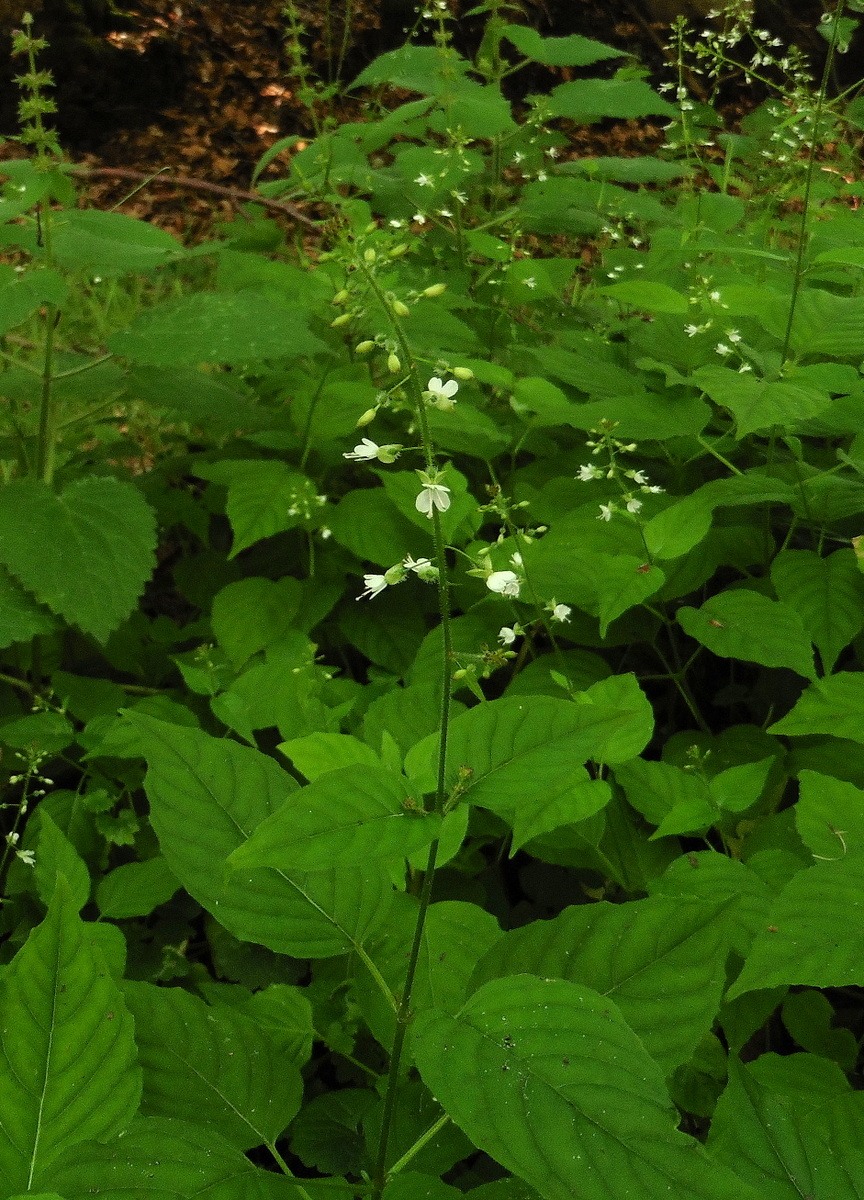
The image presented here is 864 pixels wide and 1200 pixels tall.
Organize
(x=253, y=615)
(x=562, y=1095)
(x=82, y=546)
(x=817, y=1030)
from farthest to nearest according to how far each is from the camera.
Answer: (x=253, y=615)
(x=82, y=546)
(x=817, y=1030)
(x=562, y=1095)

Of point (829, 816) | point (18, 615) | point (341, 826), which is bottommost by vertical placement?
point (18, 615)

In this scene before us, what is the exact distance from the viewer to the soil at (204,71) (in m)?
6.43

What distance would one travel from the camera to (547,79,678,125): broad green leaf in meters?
3.30

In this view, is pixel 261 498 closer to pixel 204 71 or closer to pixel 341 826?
pixel 341 826

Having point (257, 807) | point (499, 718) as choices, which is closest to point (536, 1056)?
point (499, 718)

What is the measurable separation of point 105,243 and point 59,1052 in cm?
198

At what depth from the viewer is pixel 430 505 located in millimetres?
929

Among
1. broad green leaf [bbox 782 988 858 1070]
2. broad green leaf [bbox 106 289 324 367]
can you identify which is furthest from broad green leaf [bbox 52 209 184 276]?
broad green leaf [bbox 782 988 858 1070]

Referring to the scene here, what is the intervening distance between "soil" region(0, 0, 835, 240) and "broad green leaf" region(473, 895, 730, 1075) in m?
6.23

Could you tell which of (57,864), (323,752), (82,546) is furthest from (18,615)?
(323,752)

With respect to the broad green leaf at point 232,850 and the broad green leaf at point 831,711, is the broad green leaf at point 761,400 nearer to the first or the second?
the broad green leaf at point 831,711

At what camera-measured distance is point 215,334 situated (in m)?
2.12

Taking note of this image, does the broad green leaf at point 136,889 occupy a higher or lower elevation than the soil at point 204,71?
lower

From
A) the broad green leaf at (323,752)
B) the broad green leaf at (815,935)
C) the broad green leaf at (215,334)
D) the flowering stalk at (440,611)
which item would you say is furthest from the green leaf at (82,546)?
the broad green leaf at (815,935)
